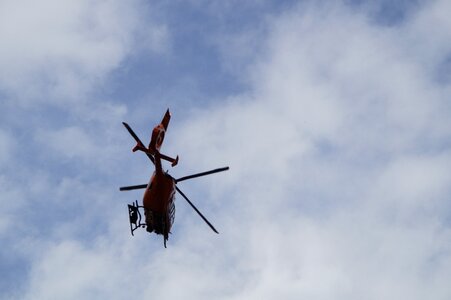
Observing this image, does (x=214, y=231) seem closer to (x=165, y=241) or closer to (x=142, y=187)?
(x=165, y=241)

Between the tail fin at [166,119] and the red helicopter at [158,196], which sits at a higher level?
the tail fin at [166,119]

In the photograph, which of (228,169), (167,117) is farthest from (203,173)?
(167,117)

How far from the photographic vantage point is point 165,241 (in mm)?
36312

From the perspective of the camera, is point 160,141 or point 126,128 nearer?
point 126,128

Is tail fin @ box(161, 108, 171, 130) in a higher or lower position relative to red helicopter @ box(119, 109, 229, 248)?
higher

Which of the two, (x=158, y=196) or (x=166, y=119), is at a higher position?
(x=166, y=119)

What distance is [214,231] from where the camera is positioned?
37.9 meters

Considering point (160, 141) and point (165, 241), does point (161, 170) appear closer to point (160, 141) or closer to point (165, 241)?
point (160, 141)

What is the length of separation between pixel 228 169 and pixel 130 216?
7610 millimetres

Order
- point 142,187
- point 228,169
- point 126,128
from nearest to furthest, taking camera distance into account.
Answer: point 126,128
point 228,169
point 142,187

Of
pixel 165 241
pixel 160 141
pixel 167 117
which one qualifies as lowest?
pixel 165 241

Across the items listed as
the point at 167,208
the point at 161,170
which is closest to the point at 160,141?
the point at 161,170

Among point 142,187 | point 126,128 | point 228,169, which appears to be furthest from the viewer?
point 142,187

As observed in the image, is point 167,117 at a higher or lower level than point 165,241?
higher
